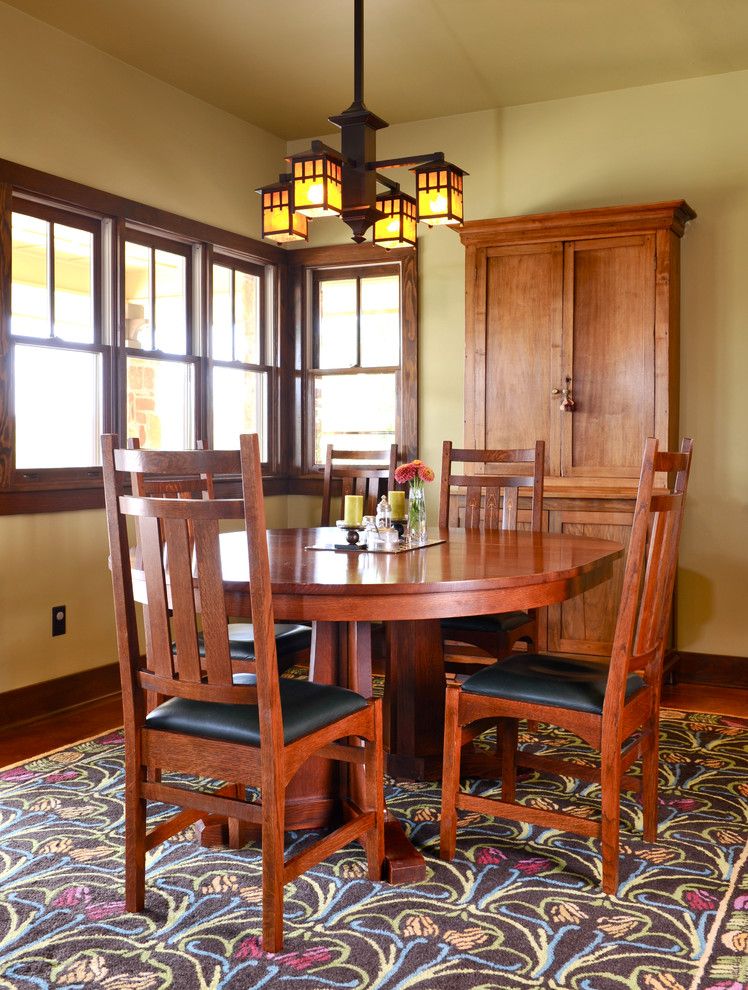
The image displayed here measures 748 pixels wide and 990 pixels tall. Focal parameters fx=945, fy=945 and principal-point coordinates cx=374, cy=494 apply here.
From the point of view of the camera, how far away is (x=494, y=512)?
3793mm

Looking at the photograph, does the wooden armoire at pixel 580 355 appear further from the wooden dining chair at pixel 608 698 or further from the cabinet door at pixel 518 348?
the wooden dining chair at pixel 608 698

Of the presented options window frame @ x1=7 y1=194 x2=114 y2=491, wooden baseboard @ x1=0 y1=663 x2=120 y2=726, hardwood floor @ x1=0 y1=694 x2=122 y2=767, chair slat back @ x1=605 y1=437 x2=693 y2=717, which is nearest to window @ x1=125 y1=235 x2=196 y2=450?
window frame @ x1=7 y1=194 x2=114 y2=491

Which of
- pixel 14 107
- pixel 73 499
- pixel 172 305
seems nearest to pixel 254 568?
pixel 73 499

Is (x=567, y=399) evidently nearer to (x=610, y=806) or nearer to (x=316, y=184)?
(x=316, y=184)

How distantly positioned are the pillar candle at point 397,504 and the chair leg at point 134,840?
139 centimetres

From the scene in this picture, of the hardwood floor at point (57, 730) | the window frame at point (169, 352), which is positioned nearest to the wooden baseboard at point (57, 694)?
the hardwood floor at point (57, 730)

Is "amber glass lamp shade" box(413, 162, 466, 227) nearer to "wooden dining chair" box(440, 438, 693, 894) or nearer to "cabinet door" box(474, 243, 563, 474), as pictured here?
"wooden dining chair" box(440, 438, 693, 894)

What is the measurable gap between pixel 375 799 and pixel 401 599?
1.75 feet

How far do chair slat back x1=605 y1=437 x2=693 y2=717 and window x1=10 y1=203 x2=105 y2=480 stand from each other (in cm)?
259

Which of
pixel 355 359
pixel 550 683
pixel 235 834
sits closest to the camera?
pixel 550 683

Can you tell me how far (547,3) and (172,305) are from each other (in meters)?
2.21

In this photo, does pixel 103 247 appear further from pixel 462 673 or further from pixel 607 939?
pixel 607 939

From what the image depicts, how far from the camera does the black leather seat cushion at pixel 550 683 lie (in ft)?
7.68

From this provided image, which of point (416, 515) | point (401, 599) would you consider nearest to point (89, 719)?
point (416, 515)
